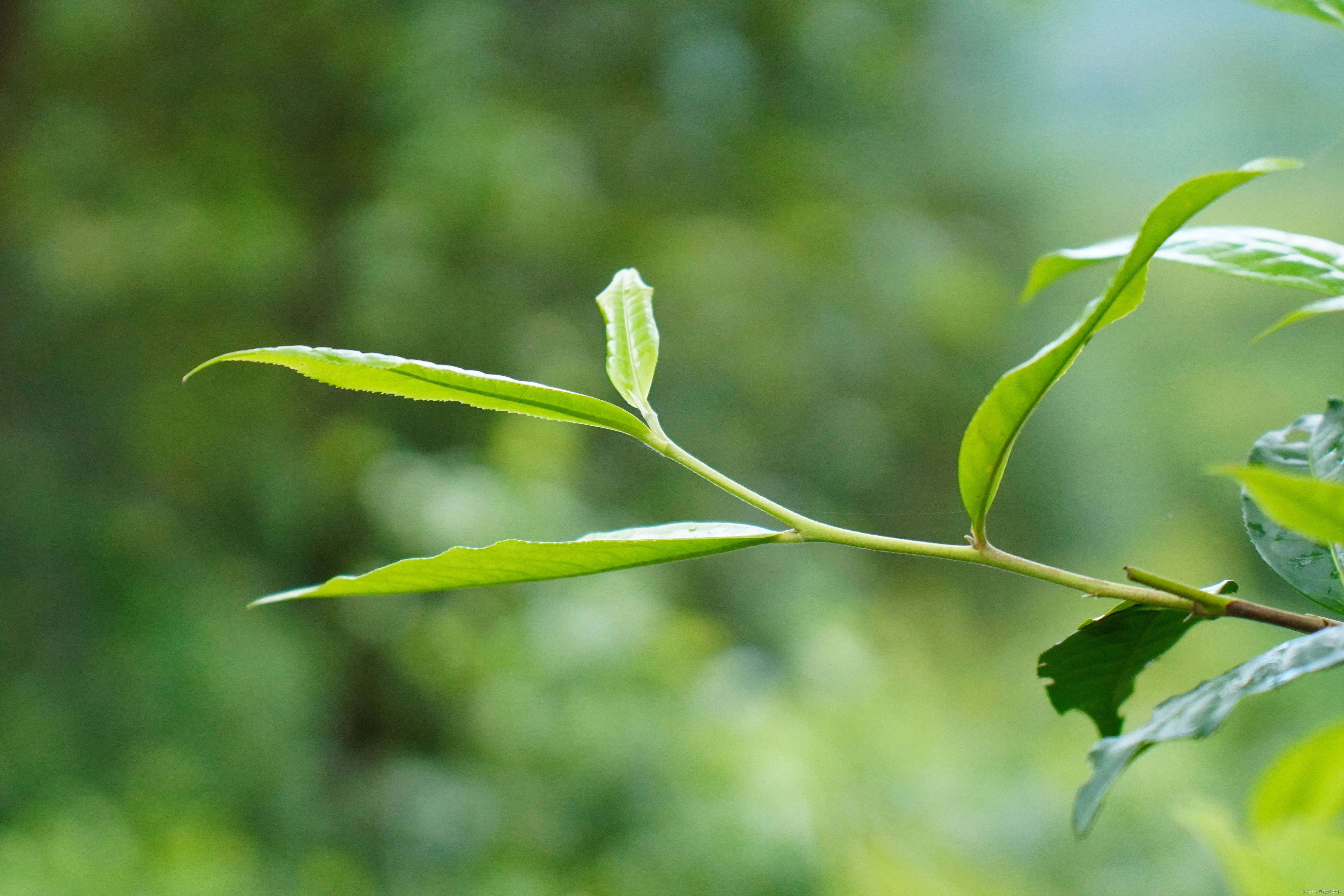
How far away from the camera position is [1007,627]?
1.60 metres

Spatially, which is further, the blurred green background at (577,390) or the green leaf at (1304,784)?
the blurred green background at (577,390)

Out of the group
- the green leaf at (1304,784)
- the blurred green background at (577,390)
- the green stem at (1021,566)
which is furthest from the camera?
the blurred green background at (577,390)

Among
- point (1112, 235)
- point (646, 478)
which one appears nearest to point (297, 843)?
point (646, 478)

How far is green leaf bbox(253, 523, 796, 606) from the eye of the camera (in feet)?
0.63

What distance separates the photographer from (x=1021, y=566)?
21 cm

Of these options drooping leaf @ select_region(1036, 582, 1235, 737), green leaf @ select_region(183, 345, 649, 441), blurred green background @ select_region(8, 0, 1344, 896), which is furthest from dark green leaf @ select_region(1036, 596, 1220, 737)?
blurred green background @ select_region(8, 0, 1344, 896)

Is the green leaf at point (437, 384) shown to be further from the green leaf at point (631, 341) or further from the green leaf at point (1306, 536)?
the green leaf at point (1306, 536)

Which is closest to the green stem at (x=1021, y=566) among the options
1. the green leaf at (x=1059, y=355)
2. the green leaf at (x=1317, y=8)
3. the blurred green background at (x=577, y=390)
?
the green leaf at (x=1059, y=355)

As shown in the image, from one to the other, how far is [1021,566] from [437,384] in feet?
0.40

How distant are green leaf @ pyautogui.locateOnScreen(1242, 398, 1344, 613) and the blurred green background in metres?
0.98

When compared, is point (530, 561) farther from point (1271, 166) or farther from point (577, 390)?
point (577, 390)

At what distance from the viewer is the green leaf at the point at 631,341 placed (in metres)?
0.25

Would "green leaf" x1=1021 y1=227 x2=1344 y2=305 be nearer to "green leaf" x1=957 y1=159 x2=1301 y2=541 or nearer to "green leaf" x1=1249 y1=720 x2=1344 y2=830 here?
"green leaf" x1=957 y1=159 x2=1301 y2=541

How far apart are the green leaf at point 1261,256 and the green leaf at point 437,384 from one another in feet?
0.34
